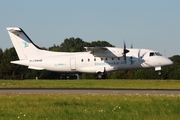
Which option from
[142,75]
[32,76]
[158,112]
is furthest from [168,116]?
[32,76]

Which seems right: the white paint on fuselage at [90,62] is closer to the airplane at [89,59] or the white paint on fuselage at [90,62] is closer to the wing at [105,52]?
the airplane at [89,59]

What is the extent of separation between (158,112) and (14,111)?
5.92m

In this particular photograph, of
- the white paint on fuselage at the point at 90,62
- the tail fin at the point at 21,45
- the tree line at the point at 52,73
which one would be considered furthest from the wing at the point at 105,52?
the tree line at the point at 52,73

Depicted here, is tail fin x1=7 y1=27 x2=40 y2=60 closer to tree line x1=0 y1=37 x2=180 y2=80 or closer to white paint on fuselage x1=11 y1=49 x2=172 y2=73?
white paint on fuselage x1=11 y1=49 x2=172 y2=73

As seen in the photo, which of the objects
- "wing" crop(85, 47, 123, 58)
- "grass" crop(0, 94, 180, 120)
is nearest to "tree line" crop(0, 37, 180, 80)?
"wing" crop(85, 47, 123, 58)

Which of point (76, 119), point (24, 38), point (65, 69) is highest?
point (24, 38)

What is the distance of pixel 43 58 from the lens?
55.2 m

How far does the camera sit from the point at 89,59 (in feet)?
179

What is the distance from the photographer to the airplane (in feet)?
173

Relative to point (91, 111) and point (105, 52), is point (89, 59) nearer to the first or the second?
point (105, 52)

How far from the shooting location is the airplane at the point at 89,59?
173 ft

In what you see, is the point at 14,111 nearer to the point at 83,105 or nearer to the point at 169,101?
the point at 83,105

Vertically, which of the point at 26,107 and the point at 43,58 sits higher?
the point at 43,58

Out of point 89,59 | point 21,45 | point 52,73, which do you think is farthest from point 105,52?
point 52,73
